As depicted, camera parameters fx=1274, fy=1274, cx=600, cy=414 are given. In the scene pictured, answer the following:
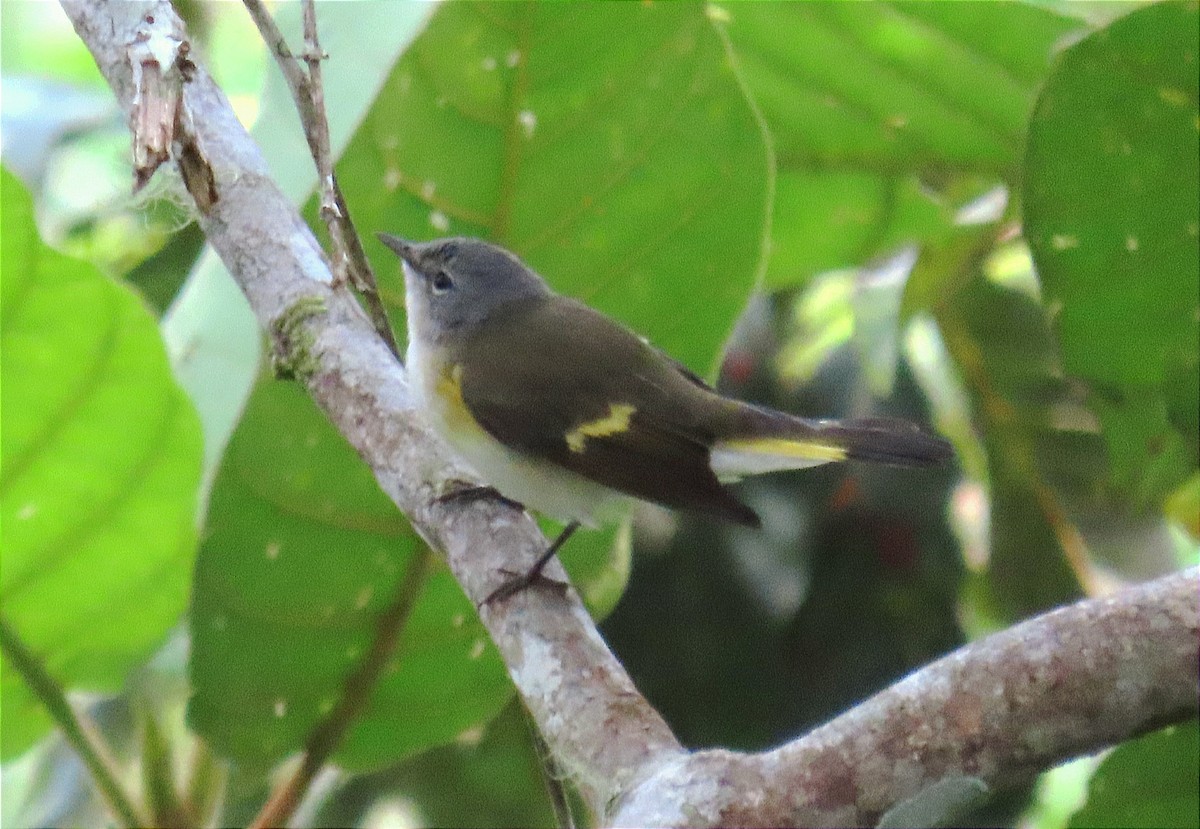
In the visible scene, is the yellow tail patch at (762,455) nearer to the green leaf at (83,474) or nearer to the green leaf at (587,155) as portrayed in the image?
the green leaf at (587,155)

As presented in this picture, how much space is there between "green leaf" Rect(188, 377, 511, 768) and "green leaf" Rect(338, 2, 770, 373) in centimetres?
34

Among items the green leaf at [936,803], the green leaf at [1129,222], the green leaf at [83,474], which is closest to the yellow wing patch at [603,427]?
the green leaf at [83,474]

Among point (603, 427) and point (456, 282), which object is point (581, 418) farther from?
point (456, 282)

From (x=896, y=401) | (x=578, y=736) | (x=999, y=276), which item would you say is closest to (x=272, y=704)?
(x=578, y=736)

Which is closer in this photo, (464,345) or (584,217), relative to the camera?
(584,217)

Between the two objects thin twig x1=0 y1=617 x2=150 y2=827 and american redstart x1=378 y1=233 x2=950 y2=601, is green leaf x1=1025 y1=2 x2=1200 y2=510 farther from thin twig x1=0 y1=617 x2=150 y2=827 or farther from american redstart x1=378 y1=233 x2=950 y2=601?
thin twig x1=0 y1=617 x2=150 y2=827

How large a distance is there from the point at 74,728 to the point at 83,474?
0.34 m

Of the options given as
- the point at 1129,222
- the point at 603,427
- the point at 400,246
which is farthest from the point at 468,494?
the point at 1129,222

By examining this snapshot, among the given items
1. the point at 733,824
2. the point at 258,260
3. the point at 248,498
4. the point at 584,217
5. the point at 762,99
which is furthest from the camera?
the point at 762,99

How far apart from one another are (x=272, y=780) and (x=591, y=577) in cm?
66

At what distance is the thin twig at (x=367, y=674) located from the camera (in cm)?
180

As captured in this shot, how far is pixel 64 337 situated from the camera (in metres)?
1.63

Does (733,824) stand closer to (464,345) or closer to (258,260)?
(258,260)

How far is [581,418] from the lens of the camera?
188 cm
